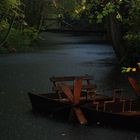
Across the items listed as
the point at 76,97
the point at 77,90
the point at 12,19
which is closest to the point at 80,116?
the point at 76,97

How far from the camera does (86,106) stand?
17812mm

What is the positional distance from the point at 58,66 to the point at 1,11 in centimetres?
2245

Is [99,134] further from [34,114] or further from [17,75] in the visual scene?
[17,75]

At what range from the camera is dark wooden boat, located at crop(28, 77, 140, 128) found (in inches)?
641

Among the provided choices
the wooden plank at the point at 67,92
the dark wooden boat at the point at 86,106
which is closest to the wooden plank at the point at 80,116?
the dark wooden boat at the point at 86,106

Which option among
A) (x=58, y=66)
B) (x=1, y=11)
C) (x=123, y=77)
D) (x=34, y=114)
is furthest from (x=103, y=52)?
(x=1, y=11)

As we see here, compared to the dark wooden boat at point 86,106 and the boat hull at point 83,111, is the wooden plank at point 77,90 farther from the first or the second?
the boat hull at point 83,111

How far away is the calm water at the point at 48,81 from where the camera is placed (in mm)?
16328

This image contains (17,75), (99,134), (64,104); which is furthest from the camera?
(17,75)

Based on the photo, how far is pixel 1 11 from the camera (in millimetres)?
11867

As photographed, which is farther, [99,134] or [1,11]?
[99,134]

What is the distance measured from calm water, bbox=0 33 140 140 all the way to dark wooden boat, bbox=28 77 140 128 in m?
0.36

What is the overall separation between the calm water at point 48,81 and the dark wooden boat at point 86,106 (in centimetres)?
36

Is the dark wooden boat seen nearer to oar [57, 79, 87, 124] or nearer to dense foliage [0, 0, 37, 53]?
oar [57, 79, 87, 124]
